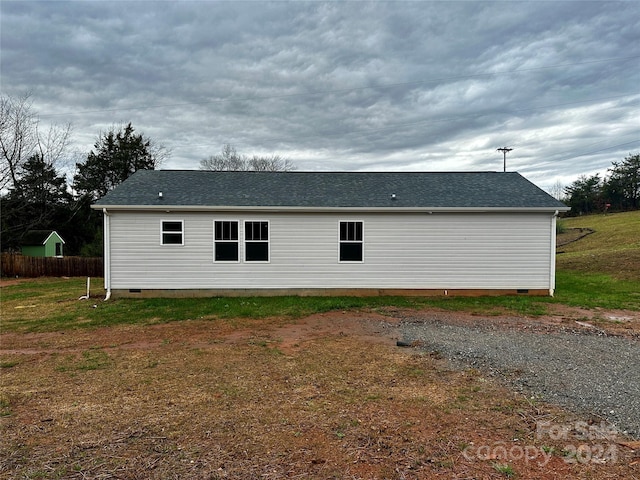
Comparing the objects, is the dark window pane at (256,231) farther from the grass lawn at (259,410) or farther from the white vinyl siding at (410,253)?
the grass lawn at (259,410)

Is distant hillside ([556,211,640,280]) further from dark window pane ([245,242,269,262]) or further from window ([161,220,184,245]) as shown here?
window ([161,220,184,245])

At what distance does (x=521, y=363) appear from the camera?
5289 mm

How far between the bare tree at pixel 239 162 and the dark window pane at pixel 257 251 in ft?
89.6

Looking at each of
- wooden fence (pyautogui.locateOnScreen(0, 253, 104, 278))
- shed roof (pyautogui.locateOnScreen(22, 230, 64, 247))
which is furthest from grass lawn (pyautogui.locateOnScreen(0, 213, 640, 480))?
shed roof (pyautogui.locateOnScreen(22, 230, 64, 247))

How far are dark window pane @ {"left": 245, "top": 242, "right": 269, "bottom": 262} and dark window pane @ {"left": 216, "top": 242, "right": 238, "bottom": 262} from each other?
1.26 ft

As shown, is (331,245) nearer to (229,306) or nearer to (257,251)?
(257,251)

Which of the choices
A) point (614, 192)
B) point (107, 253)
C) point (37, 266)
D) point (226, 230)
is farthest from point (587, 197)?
point (37, 266)

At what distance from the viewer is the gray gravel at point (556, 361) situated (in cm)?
390

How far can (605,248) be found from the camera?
22547 millimetres

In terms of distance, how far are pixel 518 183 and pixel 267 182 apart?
30.7ft

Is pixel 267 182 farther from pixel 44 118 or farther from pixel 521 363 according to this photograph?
pixel 44 118

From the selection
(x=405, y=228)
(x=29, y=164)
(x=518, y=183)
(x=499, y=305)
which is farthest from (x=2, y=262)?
(x=518, y=183)

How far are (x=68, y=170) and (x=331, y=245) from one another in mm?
28720

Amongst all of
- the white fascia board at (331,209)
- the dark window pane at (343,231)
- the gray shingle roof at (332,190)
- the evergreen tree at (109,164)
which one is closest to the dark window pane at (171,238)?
the white fascia board at (331,209)
